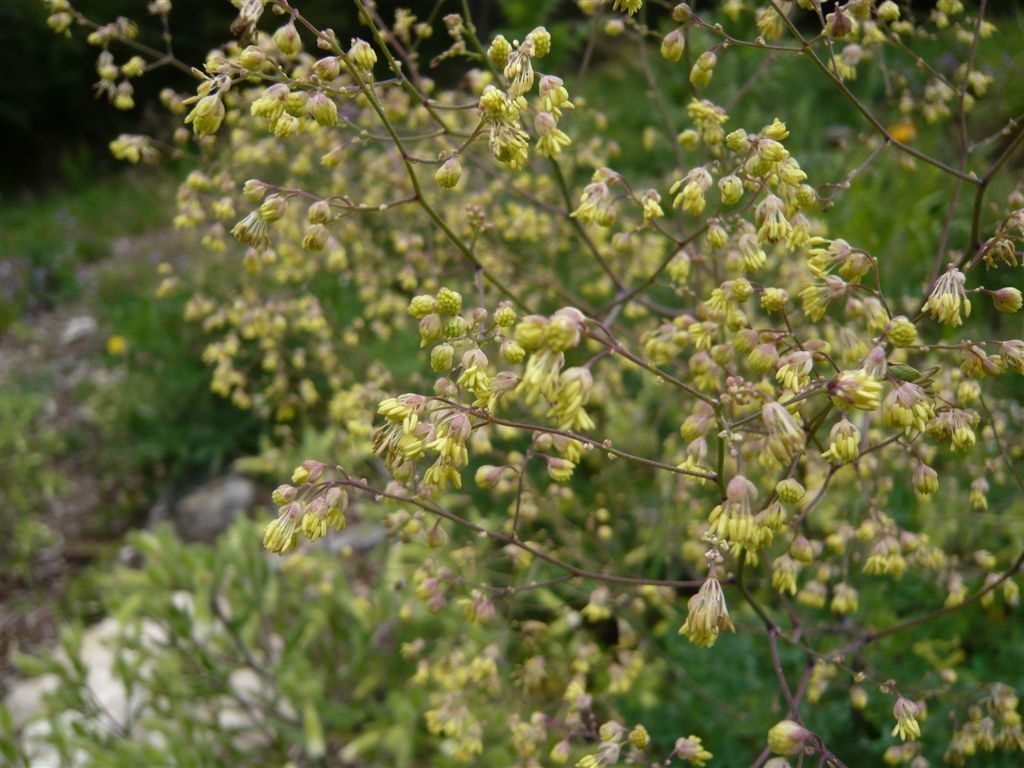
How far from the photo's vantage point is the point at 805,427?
114 cm

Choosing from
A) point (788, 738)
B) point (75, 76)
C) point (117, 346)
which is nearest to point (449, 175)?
point (788, 738)

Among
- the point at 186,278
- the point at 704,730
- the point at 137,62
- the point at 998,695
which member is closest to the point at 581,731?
the point at 704,730

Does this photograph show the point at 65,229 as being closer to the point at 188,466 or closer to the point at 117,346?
the point at 117,346

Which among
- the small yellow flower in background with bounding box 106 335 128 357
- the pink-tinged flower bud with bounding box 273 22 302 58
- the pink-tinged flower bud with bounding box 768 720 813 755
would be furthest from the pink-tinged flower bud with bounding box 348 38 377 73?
the small yellow flower in background with bounding box 106 335 128 357

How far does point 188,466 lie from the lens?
4.70 m

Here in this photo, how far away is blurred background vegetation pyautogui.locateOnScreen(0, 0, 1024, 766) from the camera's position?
8.69 feet

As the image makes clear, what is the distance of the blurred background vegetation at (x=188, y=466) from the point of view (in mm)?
2648

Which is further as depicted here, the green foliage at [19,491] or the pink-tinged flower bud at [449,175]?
the green foliage at [19,491]

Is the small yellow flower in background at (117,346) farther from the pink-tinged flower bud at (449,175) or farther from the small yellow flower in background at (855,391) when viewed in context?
the small yellow flower in background at (855,391)

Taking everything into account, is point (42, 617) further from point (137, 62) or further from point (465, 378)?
point (465, 378)

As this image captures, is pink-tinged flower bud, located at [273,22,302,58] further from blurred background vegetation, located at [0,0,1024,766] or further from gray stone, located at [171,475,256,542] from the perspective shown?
gray stone, located at [171,475,256,542]

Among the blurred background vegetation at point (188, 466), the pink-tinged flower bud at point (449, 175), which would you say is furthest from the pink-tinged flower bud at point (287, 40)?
the blurred background vegetation at point (188, 466)

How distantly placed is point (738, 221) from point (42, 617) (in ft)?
13.5

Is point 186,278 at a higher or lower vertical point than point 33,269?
higher
